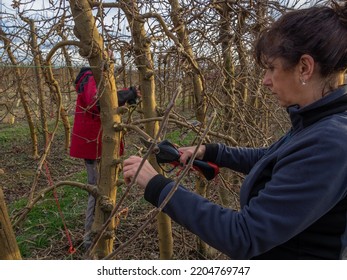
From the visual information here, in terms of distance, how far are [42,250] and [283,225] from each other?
302 centimetres

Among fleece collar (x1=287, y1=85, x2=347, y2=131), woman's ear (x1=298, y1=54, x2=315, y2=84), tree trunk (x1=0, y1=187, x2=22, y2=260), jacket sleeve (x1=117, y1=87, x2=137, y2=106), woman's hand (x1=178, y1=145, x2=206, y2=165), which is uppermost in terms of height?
jacket sleeve (x1=117, y1=87, x2=137, y2=106)

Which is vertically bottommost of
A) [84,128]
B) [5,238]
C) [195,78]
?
[5,238]

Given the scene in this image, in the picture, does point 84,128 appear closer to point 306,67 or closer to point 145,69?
point 145,69

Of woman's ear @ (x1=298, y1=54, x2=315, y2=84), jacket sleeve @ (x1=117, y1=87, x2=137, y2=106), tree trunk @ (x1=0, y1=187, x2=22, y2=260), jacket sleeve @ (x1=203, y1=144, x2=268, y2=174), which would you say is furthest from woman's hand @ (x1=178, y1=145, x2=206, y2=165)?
jacket sleeve @ (x1=117, y1=87, x2=137, y2=106)

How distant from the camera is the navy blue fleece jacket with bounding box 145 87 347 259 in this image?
0.91m

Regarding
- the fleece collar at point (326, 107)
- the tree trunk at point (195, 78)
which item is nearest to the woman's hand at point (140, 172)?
the fleece collar at point (326, 107)

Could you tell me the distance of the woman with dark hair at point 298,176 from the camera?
91 centimetres

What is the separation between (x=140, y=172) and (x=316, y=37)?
26.2 inches

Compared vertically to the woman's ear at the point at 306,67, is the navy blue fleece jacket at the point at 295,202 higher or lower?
lower

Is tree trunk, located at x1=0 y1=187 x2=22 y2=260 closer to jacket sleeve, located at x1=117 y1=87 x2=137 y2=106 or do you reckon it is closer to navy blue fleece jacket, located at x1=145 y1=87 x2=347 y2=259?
navy blue fleece jacket, located at x1=145 y1=87 x2=347 y2=259

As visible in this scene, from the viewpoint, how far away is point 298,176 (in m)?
0.92

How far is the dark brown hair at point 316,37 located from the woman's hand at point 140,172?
531 mm

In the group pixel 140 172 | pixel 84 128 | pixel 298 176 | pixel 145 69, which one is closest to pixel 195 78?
pixel 145 69

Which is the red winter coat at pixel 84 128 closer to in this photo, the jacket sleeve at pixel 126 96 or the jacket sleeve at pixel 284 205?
the jacket sleeve at pixel 126 96
